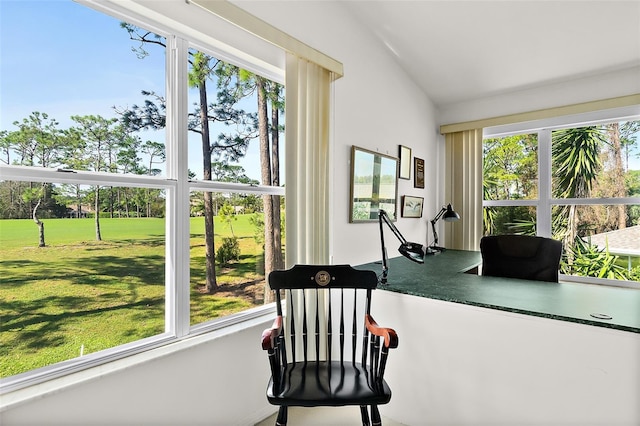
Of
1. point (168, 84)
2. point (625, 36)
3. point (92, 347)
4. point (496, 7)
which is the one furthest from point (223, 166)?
point (625, 36)

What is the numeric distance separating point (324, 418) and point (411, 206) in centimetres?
204

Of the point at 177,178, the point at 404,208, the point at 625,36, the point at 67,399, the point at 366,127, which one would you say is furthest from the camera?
the point at 404,208

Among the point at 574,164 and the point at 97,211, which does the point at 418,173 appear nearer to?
the point at 574,164

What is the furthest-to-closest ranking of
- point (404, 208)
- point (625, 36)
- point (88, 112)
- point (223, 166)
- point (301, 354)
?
point (404, 208) → point (625, 36) → point (301, 354) → point (223, 166) → point (88, 112)

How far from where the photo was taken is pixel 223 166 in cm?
175

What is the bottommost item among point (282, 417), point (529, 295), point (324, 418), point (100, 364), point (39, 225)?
point (324, 418)

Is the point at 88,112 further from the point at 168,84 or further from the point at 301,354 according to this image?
the point at 301,354

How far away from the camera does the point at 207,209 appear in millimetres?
1690

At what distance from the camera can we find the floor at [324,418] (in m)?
1.79

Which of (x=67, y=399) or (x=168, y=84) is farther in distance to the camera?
(x=168, y=84)

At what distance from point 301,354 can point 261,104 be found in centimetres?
150

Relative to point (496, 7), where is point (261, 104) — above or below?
below

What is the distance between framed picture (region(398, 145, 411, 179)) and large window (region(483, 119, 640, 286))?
40.9 inches

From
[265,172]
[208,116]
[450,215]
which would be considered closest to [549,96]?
[450,215]
